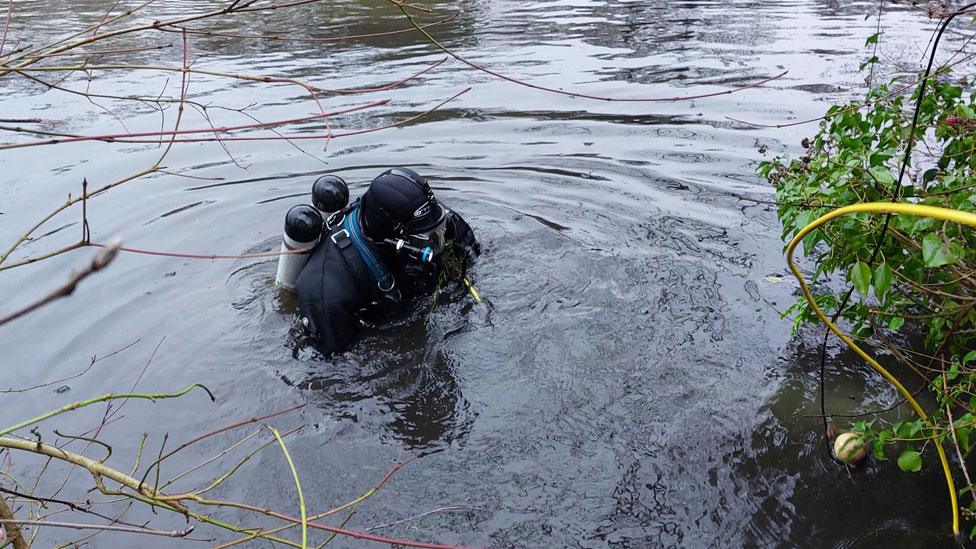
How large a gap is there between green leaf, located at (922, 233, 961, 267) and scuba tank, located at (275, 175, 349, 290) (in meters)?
3.59

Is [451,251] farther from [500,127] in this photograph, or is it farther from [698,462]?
[500,127]

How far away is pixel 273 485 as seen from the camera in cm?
366

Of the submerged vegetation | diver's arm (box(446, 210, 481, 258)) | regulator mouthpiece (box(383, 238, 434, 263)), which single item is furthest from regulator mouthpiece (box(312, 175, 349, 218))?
the submerged vegetation

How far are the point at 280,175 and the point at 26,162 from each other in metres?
3.05

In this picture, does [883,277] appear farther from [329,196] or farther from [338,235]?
[329,196]

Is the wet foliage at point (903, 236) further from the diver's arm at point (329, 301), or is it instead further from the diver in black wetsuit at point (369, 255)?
the diver's arm at point (329, 301)

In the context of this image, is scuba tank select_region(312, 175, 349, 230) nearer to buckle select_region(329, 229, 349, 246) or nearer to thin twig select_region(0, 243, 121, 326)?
buckle select_region(329, 229, 349, 246)

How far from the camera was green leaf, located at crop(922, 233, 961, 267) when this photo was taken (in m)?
2.08

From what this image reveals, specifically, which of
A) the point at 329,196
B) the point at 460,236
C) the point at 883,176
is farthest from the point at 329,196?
the point at 883,176

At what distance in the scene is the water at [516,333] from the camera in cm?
338

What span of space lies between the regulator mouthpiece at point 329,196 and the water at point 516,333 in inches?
29.6

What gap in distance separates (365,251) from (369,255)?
4cm

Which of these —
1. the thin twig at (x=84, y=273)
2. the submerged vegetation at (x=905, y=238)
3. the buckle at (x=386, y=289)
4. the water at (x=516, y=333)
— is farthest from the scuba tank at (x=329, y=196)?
the thin twig at (x=84, y=273)

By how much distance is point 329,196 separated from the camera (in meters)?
4.95
